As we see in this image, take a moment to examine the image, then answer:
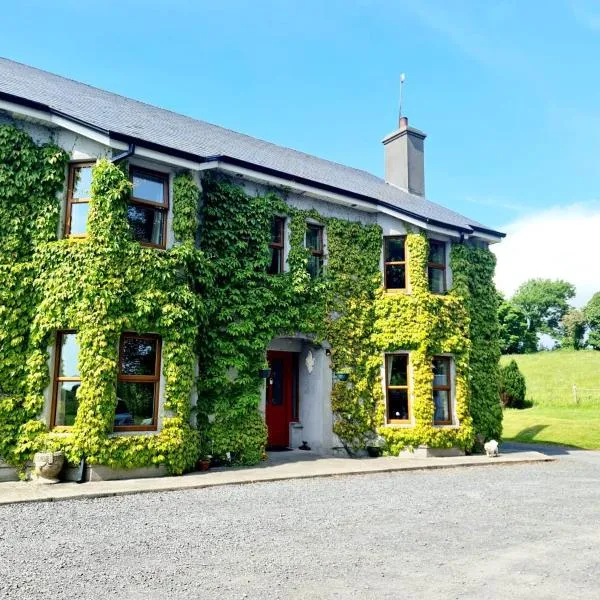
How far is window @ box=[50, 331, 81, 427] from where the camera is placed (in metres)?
10.2

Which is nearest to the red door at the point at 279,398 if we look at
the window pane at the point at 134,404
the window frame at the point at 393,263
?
the window frame at the point at 393,263

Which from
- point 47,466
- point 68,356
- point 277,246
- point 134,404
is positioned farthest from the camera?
point 277,246

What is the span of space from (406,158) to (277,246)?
336 inches

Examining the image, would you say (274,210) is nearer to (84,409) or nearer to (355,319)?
(355,319)

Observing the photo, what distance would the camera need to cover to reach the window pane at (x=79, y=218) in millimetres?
10844

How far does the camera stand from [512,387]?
30.1 metres

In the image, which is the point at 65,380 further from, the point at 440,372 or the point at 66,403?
the point at 440,372

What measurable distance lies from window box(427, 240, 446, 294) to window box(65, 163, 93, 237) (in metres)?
9.24

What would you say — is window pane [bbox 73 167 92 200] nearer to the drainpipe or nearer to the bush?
the drainpipe

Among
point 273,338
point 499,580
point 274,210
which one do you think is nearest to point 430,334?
point 273,338

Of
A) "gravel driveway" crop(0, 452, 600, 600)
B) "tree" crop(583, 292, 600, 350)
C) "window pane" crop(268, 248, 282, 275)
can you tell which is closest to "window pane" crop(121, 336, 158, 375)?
"gravel driveway" crop(0, 452, 600, 600)

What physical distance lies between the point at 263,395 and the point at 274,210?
4.63 m

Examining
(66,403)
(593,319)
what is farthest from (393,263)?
(593,319)

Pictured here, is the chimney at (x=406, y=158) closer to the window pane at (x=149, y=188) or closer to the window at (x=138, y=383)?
the window pane at (x=149, y=188)
